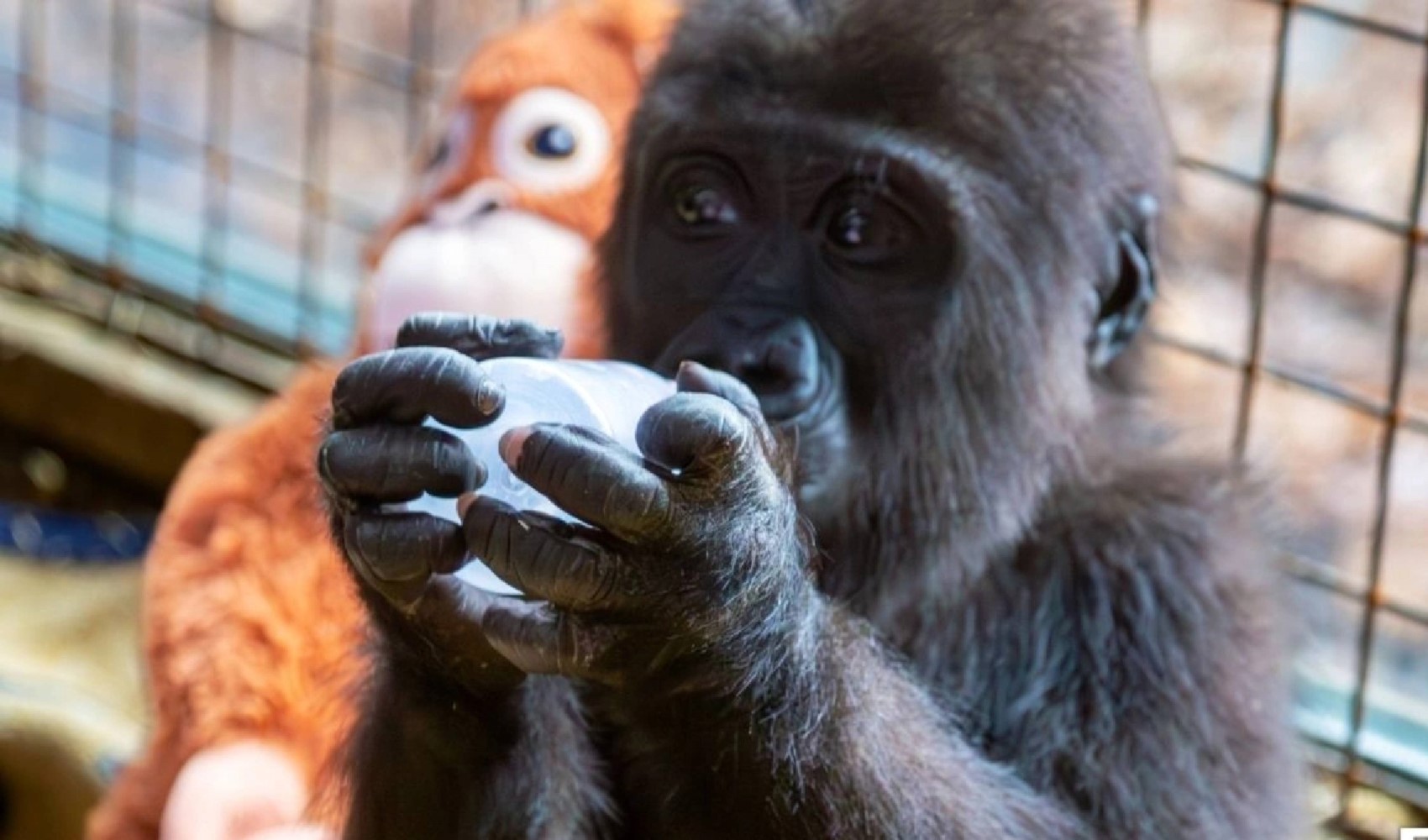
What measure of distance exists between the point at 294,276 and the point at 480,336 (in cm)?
261

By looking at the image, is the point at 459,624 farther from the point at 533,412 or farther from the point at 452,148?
the point at 452,148

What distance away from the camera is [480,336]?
6.29 feet

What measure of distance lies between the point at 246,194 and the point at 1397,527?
240 cm

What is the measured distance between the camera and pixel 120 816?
9.68 ft

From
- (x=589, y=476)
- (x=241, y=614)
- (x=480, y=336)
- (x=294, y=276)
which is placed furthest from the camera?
(x=294, y=276)

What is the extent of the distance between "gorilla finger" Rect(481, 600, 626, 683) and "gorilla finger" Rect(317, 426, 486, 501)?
12 centimetres

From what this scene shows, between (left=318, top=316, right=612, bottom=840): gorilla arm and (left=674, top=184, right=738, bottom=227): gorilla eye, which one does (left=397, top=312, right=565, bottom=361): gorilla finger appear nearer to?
(left=318, top=316, right=612, bottom=840): gorilla arm

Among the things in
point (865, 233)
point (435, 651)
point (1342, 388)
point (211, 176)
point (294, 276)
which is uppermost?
point (865, 233)

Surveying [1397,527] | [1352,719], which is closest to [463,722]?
[1352,719]

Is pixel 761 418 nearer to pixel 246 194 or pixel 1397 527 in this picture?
pixel 1397 527

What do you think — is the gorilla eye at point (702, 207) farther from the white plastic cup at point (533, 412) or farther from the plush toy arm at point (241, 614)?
the plush toy arm at point (241, 614)

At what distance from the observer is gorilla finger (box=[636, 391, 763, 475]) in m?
1.74

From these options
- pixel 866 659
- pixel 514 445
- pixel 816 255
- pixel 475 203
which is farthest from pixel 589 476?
pixel 475 203

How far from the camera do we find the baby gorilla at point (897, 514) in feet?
6.54
